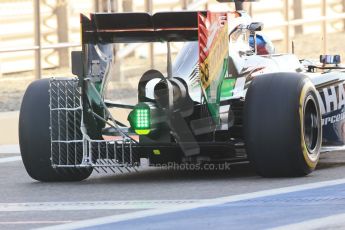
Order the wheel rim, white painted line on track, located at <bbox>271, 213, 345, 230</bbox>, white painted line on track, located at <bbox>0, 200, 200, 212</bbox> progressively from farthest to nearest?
the wheel rim < white painted line on track, located at <bbox>0, 200, 200, 212</bbox> < white painted line on track, located at <bbox>271, 213, 345, 230</bbox>

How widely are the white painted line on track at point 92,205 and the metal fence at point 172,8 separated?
10.4 feet

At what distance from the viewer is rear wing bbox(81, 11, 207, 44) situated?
12.0m

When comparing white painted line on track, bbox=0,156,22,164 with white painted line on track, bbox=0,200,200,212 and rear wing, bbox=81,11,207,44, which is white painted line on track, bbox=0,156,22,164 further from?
white painted line on track, bbox=0,200,200,212

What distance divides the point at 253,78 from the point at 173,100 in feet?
2.80

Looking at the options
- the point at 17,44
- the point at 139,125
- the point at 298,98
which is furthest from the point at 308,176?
the point at 17,44

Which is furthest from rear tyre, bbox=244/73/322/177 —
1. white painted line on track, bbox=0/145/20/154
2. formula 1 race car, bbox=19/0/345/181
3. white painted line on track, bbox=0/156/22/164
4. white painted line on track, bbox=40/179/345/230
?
white painted line on track, bbox=0/145/20/154

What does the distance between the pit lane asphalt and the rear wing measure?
4.41ft

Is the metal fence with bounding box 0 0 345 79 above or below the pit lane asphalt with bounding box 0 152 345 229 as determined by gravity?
above

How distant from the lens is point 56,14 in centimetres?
1956

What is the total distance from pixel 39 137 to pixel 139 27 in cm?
140

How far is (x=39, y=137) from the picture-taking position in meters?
12.3

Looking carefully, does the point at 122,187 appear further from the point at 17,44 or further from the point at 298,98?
the point at 17,44

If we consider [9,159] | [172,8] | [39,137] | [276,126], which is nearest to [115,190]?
[39,137]

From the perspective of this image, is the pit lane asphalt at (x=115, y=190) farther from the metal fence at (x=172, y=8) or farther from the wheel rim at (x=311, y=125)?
the metal fence at (x=172, y=8)
